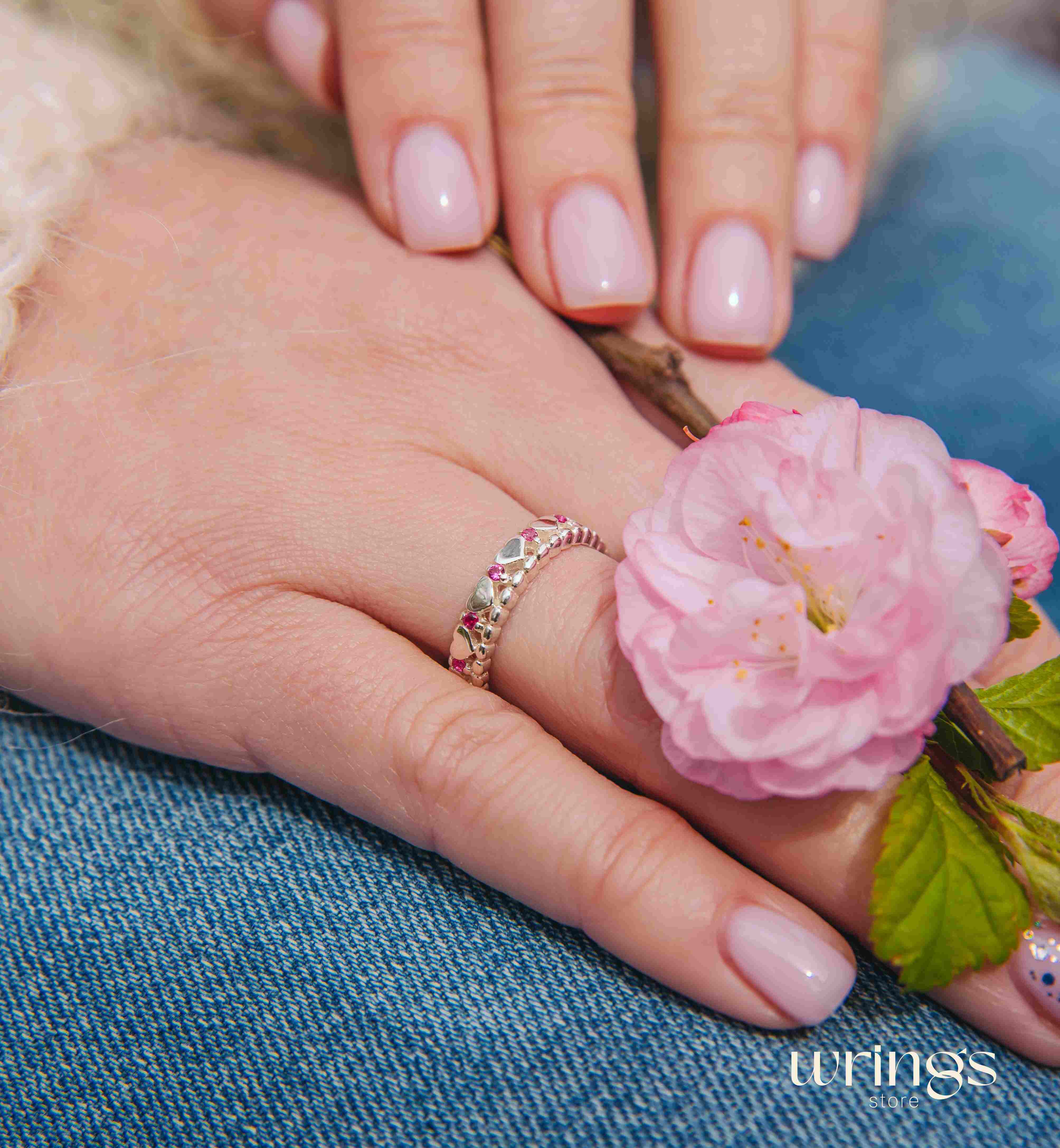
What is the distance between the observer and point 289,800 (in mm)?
907

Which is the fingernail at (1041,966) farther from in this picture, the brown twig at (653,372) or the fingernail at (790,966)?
the brown twig at (653,372)

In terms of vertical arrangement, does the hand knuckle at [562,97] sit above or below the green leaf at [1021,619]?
above

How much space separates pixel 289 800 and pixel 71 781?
0.22m

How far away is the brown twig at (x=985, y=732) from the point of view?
66 cm

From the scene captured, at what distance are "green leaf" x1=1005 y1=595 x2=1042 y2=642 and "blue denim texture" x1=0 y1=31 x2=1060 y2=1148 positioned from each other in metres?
0.31

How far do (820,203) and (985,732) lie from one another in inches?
32.7

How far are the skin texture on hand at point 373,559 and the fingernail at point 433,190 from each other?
0.11ft

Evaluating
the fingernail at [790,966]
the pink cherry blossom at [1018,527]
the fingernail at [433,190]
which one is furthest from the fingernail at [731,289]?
the fingernail at [790,966]

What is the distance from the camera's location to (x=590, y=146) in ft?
3.60

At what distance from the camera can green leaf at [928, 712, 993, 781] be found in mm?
688

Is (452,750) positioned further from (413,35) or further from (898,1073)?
(413,35)

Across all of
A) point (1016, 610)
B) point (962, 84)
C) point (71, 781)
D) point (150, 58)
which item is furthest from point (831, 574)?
point (962, 84)

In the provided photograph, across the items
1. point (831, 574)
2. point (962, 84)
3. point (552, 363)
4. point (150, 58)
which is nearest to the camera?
point (831, 574)

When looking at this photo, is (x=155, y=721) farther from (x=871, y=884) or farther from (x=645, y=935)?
(x=871, y=884)
